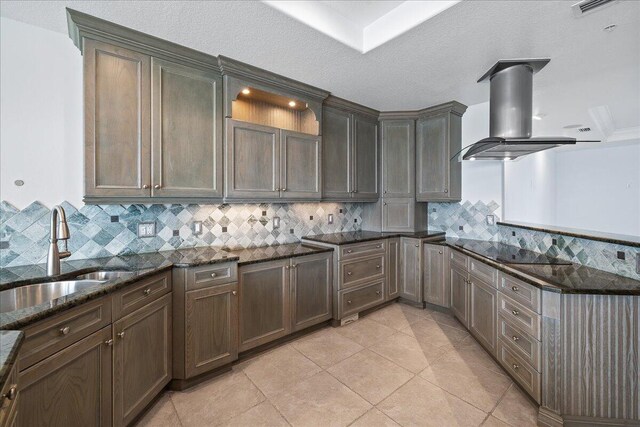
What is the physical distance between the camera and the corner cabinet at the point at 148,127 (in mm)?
1800

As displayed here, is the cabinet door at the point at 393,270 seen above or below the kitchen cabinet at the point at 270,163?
below

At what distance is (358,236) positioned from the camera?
3.35 m

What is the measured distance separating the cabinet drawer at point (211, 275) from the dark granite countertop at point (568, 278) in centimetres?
205

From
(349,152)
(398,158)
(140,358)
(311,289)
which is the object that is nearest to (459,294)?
(311,289)

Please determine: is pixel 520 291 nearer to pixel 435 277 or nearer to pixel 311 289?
pixel 435 277

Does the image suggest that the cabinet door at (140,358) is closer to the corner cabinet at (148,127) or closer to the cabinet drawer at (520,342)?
the corner cabinet at (148,127)

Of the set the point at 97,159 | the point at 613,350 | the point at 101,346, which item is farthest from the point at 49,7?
the point at 613,350

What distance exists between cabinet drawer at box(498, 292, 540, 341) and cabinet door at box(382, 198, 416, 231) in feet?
5.24

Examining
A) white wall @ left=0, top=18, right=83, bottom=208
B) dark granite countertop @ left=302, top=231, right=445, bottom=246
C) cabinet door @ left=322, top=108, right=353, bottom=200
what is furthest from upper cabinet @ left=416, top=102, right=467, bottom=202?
white wall @ left=0, top=18, right=83, bottom=208

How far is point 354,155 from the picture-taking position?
134 inches

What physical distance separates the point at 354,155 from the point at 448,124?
1.21 metres

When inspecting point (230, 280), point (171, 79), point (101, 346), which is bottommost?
point (101, 346)

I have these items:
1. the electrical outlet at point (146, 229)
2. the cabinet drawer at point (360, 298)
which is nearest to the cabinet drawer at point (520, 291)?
the cabinet drawer at point (360, 298)

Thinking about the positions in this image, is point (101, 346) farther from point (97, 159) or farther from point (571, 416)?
point (571, 416)
